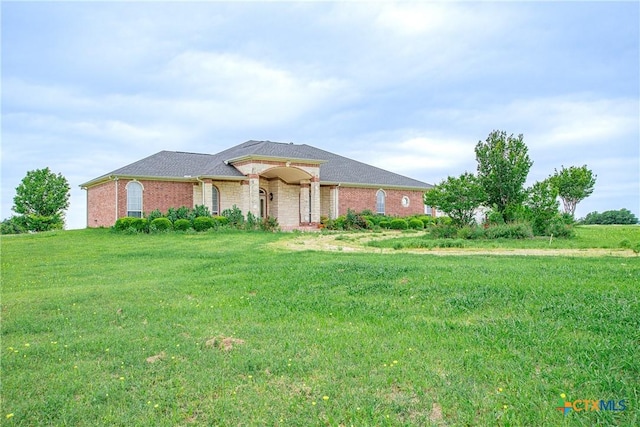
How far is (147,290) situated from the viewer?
8586 millimetres

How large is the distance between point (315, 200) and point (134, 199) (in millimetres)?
10432

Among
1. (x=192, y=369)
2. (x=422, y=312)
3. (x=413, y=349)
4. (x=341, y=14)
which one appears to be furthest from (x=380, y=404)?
(x=341, y=14)

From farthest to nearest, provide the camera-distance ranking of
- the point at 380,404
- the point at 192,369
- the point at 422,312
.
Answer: the point at 422,312
the point at 192,369
the point at 380,404

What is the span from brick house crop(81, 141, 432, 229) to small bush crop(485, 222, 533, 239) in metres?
12.1

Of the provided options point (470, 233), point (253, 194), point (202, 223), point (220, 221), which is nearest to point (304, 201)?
point (253, 194)

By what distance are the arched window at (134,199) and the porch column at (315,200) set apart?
9954 millimetres

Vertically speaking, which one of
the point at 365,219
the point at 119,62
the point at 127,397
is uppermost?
the point at 119,62

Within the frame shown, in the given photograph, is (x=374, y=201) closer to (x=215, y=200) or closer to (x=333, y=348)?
(x=215, y=200)

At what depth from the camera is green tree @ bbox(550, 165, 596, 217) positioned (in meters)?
36.7

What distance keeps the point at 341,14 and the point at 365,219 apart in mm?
16514

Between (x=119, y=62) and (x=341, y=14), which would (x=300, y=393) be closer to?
(x=341, y=14)

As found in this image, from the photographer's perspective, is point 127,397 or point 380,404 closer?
point 380,404

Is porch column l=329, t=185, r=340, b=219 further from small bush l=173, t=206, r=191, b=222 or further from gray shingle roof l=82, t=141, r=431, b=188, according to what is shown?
small bush l=173, t=206, r=191, b=222

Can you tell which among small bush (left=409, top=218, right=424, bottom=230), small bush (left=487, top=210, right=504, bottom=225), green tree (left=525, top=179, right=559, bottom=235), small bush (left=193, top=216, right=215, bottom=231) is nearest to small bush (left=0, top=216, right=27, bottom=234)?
small bush (left=193, top=216, right=215, bottom=231)
